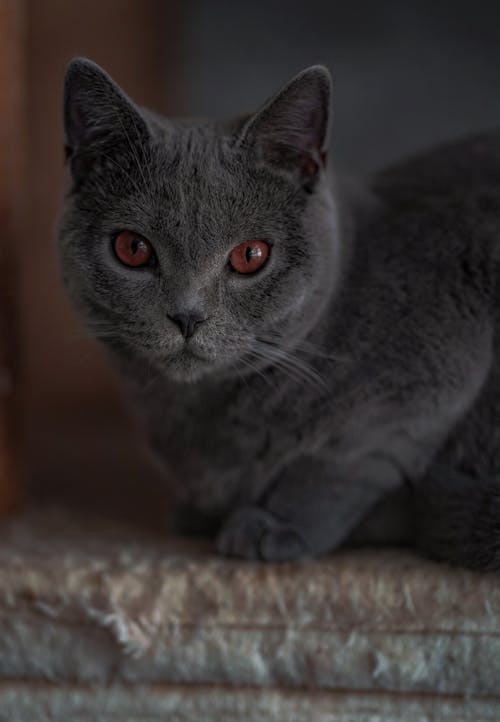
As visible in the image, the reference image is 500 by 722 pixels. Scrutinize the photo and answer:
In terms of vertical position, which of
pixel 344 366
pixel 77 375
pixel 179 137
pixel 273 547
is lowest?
pixel 77 375

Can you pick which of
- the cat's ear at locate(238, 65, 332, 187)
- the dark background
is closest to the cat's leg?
the cat's ear at locate(238, 65, 332, 187)

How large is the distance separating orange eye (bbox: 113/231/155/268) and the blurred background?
1.72 ft

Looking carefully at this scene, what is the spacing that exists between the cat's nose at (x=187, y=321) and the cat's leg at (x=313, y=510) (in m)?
0.28

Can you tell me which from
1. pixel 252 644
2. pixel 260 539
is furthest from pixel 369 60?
pixel 252 644

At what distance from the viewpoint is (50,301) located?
82.9 inches

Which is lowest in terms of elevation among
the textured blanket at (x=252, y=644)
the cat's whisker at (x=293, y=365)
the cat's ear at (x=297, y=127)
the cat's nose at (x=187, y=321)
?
the textured blanket at (x=252, y=644)

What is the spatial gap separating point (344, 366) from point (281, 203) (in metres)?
0.23

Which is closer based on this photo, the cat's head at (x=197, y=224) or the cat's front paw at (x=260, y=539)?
the cat's head at (x=197, y=224)

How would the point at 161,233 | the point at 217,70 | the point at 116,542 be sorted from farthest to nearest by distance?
the point at 217,70
the point at 116,542
the point at 161,233

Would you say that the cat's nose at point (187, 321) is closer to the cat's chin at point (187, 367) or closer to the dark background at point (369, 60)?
the cat's chin at point (187, 367)

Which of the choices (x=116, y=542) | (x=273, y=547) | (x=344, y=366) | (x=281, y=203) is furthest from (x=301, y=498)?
(x=281, y=203)

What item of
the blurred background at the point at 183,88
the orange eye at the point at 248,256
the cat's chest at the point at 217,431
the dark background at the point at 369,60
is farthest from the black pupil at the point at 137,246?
the dark background at the point at 369,60

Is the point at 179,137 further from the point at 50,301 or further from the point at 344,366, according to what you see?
the point at 50,301

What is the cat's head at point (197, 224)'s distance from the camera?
0.90m
